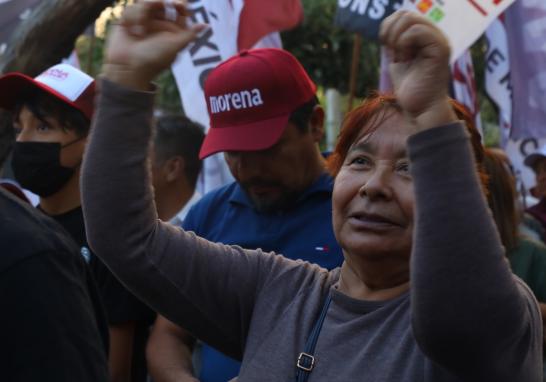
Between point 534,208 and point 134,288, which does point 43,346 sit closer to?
point 134,288

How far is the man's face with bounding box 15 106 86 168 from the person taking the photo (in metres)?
3.56

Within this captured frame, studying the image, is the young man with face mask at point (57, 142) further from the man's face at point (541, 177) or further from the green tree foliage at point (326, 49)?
the green tree foliage at point (326, 49)

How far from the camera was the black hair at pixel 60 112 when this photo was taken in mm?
3607

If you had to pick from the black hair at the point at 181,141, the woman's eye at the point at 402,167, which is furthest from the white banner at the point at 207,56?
the woman's eye at the point at 402,167

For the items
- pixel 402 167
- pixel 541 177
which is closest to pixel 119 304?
pixel 402 167

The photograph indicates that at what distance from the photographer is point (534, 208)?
5.30m

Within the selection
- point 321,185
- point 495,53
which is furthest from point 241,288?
point 495,53

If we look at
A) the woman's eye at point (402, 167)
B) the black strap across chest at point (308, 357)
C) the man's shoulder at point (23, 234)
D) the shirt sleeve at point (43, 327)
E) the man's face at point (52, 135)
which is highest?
the woman's eye at point (402, 167)

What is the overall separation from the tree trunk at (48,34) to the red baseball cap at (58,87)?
0.88 m

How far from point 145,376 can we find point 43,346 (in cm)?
183

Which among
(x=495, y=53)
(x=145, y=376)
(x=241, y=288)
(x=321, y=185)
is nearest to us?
(x=241, y=288)

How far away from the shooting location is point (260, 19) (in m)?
4.93

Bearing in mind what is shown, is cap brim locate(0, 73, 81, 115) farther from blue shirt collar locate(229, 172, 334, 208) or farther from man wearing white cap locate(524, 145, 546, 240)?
man wearing white cap locate(524, 145, 546, 240)

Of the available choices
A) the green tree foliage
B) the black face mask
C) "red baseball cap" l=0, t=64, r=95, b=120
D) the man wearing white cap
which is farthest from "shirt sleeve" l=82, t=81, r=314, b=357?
the green tree foliage
